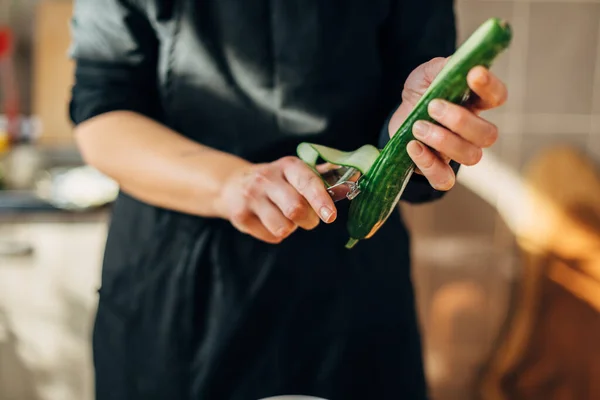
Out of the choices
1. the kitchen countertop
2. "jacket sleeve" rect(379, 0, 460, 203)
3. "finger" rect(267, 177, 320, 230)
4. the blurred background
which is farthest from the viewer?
the blurred background

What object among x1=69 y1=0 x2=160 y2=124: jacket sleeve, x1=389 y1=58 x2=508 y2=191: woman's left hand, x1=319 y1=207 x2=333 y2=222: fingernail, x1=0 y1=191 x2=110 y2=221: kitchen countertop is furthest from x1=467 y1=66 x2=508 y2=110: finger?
x1=0 y1=191 x2=110 y2=221: kitchen countertop

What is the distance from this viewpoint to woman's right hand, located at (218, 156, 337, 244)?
1.11ft

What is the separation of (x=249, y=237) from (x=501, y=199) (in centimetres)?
95

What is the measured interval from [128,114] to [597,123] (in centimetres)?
122

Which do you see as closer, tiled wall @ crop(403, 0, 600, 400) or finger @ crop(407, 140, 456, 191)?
finger @ crop(407, 140, 456, 191)

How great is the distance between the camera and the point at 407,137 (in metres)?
0.30

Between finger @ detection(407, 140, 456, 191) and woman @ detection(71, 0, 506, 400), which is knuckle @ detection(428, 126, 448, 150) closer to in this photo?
finger @ detection(407, 140, 456, 191)

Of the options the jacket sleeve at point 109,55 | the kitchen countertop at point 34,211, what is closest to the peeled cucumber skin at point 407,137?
the jacket sleeve at point 109,55

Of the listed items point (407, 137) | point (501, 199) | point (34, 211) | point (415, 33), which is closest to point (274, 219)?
point (407, 137)

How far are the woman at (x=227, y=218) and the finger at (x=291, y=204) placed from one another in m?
0.12

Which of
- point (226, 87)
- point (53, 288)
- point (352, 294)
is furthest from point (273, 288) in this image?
point (53, 288)

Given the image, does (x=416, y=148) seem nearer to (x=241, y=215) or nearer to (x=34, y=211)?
(x=241, y=215)

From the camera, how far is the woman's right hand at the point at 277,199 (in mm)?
339

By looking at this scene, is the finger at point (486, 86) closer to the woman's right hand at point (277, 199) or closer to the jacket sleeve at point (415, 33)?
the woman's right hand at point (277, 199)
